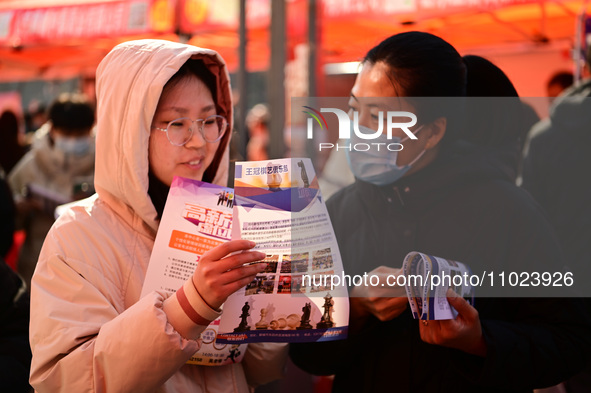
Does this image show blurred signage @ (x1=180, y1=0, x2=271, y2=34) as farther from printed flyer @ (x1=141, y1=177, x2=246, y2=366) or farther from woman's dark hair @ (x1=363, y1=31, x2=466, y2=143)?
printed flyer @ (x1=141, y1=177, x2=246, y2=366)

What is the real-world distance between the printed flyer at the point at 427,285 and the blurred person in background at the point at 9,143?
4.34 meters

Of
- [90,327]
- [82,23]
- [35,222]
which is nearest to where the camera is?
[90,327]

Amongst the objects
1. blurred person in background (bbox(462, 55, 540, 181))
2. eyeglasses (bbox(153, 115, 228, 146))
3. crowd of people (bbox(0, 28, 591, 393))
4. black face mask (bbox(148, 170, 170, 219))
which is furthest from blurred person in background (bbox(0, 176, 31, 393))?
blurred person in background (bbox(462, 55, 540, 181))

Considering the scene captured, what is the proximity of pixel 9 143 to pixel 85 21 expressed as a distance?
4.62 feet

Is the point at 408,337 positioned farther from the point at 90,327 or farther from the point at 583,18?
the point at 583,18

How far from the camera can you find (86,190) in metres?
3.17

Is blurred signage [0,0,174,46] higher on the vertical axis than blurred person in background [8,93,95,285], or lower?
higher

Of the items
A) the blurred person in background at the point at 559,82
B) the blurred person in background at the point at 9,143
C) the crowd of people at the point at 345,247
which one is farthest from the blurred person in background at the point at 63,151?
the blurred person in background at the point at 559,82

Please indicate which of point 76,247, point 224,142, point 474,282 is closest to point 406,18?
point 224,142

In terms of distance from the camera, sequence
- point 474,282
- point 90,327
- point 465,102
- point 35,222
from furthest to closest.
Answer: point 35,222, point 465,102, point 474,282, point 90,327

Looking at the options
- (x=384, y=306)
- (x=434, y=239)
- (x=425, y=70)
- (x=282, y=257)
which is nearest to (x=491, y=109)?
(x=425, y=70)

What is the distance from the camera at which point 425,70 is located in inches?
65.1

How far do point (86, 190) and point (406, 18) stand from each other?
2020 mm

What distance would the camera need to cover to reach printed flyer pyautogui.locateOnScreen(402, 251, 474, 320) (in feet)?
4.36
